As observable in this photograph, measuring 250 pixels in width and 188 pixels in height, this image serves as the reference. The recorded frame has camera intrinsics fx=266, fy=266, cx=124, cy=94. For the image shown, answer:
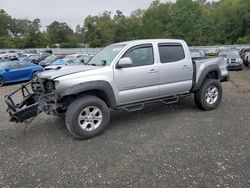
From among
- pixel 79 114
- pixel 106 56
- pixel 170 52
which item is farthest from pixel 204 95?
pixel 79 114

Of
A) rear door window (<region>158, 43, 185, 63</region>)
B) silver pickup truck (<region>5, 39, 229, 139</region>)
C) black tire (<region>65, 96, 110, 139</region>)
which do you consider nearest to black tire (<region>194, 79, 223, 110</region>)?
silver pickup truck (<region>5, 39, 229, 139</region>)

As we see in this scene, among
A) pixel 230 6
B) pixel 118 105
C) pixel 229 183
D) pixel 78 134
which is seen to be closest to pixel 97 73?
pixel 118 105

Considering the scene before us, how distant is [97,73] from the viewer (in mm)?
5160

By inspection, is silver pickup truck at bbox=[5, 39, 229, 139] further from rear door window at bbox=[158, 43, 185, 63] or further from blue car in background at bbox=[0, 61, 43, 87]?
blue car in background at bbox=[0, 61, 43, 87]

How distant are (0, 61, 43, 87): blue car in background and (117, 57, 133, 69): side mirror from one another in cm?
962

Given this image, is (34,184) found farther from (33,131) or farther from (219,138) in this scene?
(219,138)

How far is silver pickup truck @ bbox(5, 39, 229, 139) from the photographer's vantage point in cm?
498

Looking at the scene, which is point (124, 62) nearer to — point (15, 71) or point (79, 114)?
point (79, 114)

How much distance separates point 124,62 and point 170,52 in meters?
1.48

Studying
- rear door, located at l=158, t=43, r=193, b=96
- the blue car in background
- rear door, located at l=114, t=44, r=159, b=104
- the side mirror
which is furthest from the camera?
the blue car in background

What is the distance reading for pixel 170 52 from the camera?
6211 millimetres

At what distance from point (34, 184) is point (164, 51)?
3.97 metres

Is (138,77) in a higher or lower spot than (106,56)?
lower

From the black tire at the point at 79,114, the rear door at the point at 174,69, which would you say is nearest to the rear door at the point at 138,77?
the rear door at the point at 174,69
